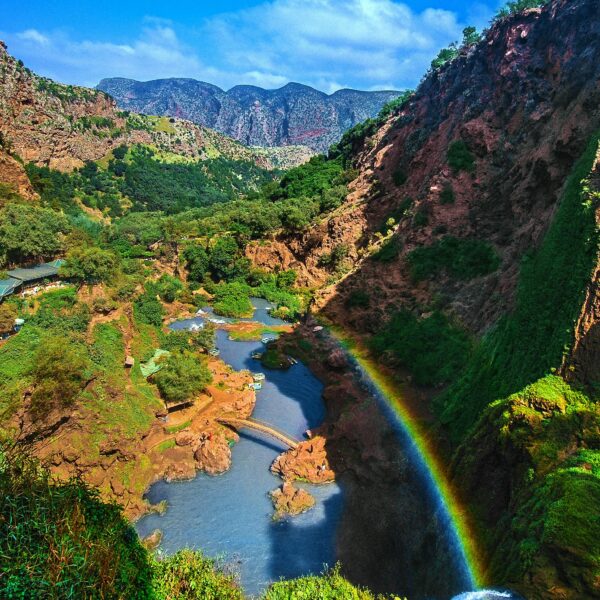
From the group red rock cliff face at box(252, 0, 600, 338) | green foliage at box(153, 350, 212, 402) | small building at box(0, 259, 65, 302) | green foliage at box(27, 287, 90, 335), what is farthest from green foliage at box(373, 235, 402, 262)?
small building at box(0, 259, 65, 302)

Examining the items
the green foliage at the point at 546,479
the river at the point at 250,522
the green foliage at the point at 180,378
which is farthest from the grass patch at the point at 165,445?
the green foliage at the point at 546,479

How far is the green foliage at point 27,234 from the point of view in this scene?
98.3 ft

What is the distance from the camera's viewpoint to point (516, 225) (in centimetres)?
3080

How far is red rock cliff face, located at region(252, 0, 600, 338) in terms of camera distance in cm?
2730

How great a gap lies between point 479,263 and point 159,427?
24.3 meters

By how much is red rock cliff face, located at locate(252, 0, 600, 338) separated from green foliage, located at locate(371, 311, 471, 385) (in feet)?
4.83

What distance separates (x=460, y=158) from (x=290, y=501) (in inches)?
1235

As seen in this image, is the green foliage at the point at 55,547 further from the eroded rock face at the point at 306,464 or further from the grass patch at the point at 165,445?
the grass patch at the point at 165,445

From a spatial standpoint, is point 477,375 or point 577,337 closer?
point 577,337

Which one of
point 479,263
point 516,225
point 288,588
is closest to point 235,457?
point 288,588

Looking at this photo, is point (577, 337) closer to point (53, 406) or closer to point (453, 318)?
point (453, 318)

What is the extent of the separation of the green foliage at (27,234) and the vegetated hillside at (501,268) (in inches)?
929

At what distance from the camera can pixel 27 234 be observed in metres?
30.9

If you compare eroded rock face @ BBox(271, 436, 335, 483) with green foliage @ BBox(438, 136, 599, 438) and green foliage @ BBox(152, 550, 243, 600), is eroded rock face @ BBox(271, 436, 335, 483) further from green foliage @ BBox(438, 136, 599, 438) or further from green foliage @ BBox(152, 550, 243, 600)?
green foliage @ BBox(152, 550, 243, 600)
